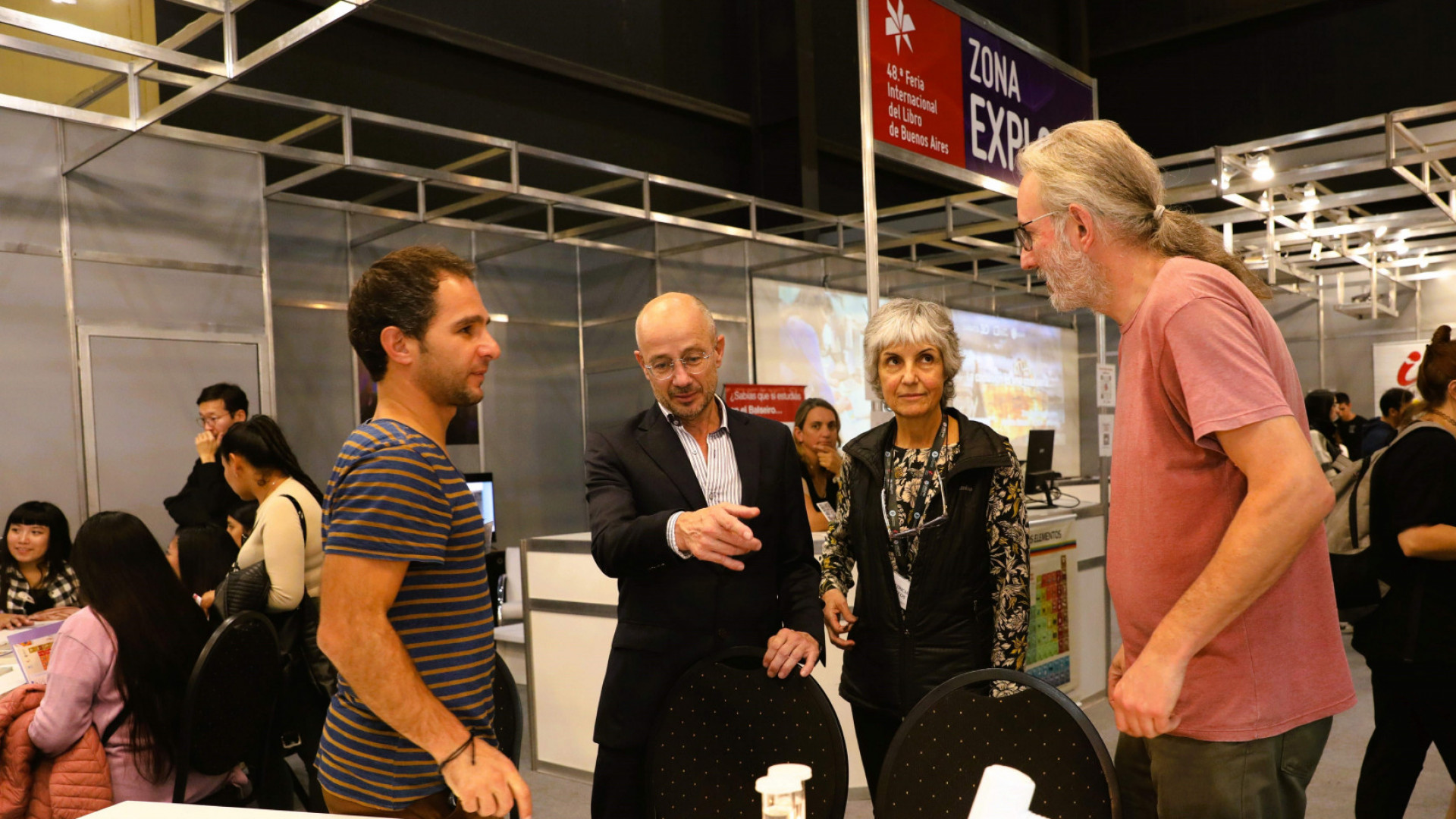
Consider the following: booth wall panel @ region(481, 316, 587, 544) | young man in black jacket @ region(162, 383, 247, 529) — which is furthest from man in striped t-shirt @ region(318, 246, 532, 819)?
booth wall panel @ region(481, 316, 587, 544)

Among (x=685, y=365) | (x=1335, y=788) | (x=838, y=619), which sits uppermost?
(x=685, y=365)

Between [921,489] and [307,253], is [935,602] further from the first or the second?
[307,253]

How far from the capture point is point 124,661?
8.58 ft

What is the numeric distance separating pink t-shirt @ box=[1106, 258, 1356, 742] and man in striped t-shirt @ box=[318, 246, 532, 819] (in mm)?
994

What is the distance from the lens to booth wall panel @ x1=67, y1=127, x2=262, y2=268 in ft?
18.0

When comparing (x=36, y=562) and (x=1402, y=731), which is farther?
(x=36, y=562)

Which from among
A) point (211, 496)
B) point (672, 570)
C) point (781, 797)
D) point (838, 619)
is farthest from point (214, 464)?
point (781, 797)

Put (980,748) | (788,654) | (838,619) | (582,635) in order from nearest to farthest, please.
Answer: (980,748) < (788,654) < (838,619) < (582,635)

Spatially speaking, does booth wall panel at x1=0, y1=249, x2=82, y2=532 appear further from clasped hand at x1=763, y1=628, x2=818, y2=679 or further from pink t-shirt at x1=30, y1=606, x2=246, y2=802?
clasped hand at x1=763, y1=628, x2=818, y2=679

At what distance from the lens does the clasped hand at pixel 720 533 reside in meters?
1.67

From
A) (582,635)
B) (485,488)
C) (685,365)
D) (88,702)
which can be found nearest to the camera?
(685,365)

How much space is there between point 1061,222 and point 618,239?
7761mm

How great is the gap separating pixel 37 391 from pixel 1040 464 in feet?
19.6

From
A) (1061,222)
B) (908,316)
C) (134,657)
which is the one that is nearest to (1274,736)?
(1061,222)
